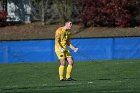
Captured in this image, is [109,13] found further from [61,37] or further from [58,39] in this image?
[58,39]

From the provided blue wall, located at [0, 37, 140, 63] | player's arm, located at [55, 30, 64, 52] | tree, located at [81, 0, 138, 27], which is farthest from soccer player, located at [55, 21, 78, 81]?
tree, located at [81, 0, 138, 27]

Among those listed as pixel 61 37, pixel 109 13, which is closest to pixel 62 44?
pixel 61 37

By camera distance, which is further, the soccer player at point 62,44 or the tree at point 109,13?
the tree at point 109,13

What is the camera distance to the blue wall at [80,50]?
3072cm

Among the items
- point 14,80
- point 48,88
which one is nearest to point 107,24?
point 14,80

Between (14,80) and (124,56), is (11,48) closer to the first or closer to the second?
(124,56)

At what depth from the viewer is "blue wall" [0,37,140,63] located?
101ft

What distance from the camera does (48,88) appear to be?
14.6m

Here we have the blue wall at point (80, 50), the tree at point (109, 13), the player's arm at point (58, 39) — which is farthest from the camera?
the tree at point (109, 13)

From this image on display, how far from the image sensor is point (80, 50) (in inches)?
1227

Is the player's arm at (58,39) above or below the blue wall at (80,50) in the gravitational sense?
above

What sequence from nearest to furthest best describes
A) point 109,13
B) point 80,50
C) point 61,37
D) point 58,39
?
1. point 58,39
2. point 61,37
3. point 80,50
4. point 109,13

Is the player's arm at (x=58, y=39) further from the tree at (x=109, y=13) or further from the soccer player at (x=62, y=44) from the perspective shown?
the tree at (x=109, y=13)

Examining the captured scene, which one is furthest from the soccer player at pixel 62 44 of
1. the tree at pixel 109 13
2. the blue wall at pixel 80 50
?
the tree at pixel 109 13
